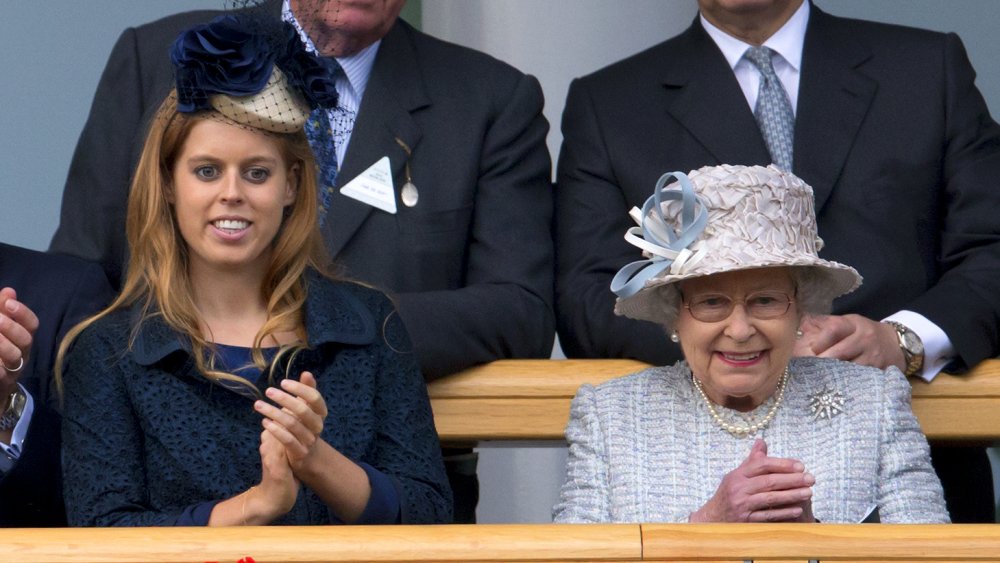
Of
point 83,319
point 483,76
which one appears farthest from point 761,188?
point 83,319

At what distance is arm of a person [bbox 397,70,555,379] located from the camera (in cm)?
364

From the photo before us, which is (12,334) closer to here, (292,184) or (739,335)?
(292,184)

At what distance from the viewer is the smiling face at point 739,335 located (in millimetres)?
3262

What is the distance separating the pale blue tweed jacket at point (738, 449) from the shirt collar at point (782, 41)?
880mm

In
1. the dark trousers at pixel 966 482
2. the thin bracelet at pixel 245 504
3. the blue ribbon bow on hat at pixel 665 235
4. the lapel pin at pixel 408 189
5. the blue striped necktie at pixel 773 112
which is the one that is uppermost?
the blue striped necktie at pixel 773 112

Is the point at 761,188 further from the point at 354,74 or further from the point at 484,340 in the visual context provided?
the point at 354,74

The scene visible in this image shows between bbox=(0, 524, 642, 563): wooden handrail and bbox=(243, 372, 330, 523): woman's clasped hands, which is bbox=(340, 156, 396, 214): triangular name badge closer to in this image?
bbox=(243, 372, 330, 523): woman's clasped hands

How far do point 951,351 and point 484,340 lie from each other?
867mm

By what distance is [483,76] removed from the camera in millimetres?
4008

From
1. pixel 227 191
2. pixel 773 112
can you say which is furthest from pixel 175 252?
pixel 773 112

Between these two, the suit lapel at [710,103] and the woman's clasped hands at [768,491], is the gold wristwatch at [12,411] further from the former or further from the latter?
the suit lapel at [710,103]

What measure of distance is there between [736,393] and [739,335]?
4.9 inches

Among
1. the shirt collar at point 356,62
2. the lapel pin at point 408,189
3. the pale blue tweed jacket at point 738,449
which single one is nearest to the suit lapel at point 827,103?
the pale blue tweed jacket at point 738,449

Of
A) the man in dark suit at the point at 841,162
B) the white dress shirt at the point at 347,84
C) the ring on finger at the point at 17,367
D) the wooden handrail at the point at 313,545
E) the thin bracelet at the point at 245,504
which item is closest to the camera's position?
the wooden handrail at the point at 313,545
